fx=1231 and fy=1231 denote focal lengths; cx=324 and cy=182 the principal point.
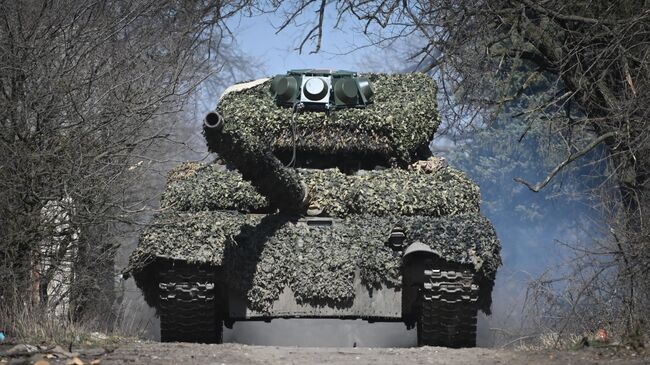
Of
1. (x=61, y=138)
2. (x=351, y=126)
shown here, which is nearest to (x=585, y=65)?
(x=351, y=126)

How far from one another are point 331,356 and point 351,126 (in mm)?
3653

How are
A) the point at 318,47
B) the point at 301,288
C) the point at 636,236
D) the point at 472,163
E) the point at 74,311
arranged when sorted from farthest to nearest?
the point at 472,163 → the point at 318,47 → the point at 74,311 → the point at 301,288 → the point at 636,236

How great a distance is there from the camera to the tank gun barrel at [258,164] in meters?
9.51

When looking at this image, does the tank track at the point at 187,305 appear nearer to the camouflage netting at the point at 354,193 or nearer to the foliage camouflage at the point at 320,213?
the foliage camouflage at the point at 320,213

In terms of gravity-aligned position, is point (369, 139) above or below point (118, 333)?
above

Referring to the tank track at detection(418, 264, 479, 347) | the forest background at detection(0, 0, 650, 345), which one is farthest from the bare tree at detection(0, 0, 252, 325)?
the tank track at detection(418, 264, 479, 347)

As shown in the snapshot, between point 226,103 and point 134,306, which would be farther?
point 134,306

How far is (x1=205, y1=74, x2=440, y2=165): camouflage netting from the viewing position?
1277 centimetres

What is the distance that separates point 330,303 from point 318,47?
503 cm

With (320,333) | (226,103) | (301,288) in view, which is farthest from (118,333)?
(320,333)

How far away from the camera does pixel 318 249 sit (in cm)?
1146

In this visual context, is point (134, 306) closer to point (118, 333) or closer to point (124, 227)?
point (124, 227)

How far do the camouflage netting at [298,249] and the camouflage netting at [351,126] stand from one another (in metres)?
1.38

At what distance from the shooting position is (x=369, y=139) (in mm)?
12797
